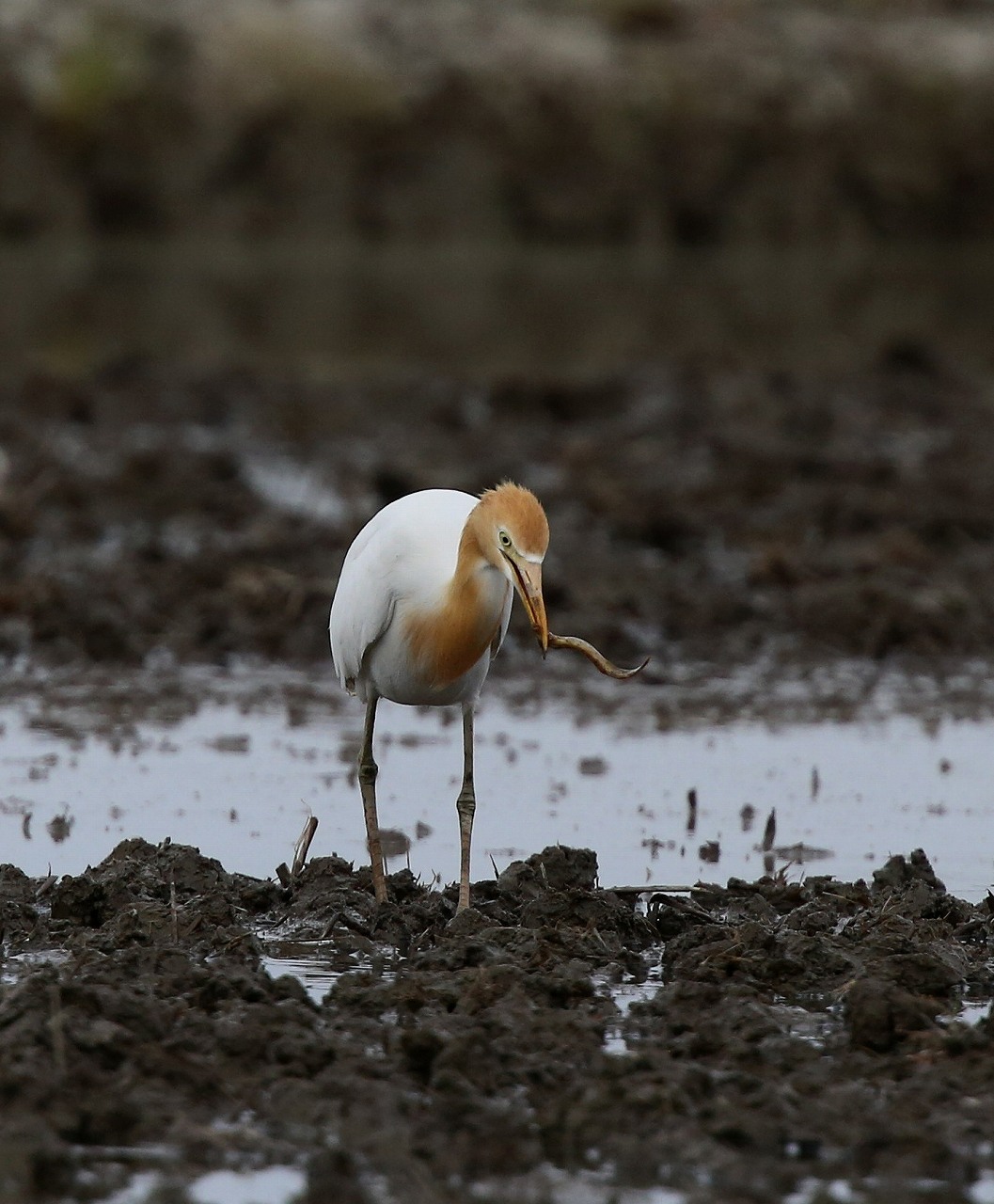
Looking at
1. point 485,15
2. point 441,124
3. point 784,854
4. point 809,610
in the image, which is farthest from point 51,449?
point 485,15

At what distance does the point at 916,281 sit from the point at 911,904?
38463 millimetres

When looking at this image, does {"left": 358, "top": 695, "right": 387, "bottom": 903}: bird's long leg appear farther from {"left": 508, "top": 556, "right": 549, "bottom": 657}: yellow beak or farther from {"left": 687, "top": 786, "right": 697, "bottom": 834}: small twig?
{"left": 687, "top": 786, "right": 697, "bottom": 834}: small twig

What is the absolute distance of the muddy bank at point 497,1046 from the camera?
494cm

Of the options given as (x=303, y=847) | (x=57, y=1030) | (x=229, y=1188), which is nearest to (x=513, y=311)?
(x=303, y=847)

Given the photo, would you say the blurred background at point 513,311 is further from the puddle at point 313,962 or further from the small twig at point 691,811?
the puddle at point 313,962

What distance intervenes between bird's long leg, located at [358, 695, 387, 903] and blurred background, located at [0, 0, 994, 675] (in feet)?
14.6

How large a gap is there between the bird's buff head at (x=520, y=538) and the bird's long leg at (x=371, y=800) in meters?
1.18

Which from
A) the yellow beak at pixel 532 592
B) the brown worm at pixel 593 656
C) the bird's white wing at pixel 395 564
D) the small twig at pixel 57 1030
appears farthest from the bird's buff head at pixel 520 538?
the small twig at pixel 57 1030

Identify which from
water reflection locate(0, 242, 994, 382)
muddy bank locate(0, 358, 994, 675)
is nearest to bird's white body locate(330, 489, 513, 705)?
muddy bank locate(0, 358, 994, 675)

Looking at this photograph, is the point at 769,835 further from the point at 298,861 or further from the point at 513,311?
the point at 513,311

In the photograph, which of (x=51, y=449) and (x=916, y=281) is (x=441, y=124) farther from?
(x=51, y=449)

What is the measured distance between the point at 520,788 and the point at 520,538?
323 cm

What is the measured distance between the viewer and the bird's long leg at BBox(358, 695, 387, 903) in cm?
724

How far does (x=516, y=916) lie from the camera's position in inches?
280
